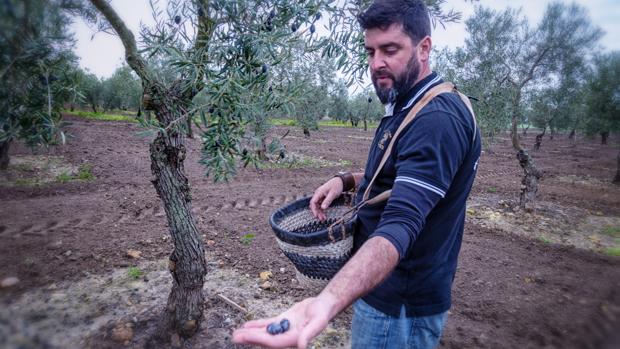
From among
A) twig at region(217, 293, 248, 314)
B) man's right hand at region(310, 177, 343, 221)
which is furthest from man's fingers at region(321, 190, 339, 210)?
twig at region(217, 293, 248, 314)

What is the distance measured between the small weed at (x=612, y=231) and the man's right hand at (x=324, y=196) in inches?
334

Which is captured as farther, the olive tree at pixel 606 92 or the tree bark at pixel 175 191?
the olive tree at pixel 606 92

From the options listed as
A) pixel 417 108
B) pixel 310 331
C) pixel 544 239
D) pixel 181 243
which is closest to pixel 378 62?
pixel 417 108

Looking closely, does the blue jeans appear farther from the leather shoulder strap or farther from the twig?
the twig

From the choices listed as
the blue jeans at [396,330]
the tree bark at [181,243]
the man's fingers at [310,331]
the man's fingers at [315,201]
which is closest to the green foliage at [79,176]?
the tree bark at [181,243]

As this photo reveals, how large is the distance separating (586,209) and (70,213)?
43.4ft

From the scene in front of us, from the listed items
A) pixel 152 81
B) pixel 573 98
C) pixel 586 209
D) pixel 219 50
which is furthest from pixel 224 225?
pixel 573 98

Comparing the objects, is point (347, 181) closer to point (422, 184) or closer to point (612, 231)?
point (422, 184)

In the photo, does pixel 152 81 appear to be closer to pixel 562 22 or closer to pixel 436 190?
pixel 436 190

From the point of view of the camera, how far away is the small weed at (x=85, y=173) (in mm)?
10672

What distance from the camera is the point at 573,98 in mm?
21422

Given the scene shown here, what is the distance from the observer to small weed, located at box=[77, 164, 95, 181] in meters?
10.7

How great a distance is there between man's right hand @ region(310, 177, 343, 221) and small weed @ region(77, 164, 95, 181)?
1036 centimetres

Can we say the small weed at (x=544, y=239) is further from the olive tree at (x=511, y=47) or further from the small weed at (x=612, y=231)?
the olive tree at (x=511, y=47)
